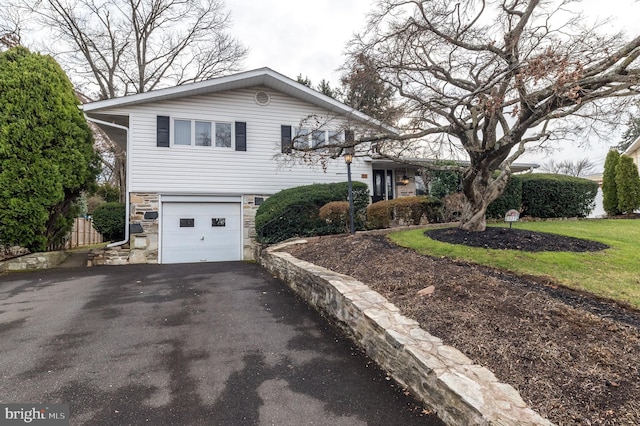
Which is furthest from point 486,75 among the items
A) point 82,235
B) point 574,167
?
point 574,167

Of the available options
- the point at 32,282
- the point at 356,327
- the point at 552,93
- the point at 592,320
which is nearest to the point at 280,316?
the point at 356,327

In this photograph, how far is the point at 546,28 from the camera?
16.0 ft

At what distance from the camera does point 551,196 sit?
31.8 feet

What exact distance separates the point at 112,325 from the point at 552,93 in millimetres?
6261

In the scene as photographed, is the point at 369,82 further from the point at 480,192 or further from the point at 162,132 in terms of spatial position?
the point at 162,132

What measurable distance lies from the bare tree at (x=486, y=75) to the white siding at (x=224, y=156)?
428 cm

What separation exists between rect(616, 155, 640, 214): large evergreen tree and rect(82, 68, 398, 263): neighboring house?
9.65 meters

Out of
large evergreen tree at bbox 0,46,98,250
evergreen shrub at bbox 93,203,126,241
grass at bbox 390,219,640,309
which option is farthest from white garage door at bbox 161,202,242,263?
grass at bbox 390,219,640,309

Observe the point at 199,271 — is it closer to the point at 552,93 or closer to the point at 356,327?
the point at 356,327

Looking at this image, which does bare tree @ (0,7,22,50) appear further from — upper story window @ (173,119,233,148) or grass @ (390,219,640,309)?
grass @ (390,219,640,309)

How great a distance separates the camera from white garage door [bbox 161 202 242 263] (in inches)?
369

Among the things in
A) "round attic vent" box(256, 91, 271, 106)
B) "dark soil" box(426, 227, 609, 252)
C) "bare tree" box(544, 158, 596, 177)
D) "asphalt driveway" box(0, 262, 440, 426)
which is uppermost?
"bare tree" box(544, 158, 596, 177)

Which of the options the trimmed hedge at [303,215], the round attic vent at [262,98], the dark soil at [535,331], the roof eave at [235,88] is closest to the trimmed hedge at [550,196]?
the trimmed hedge at [303,215]

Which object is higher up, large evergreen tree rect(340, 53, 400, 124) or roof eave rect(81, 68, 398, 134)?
roof eave rect(81, 68, 398, 134)
